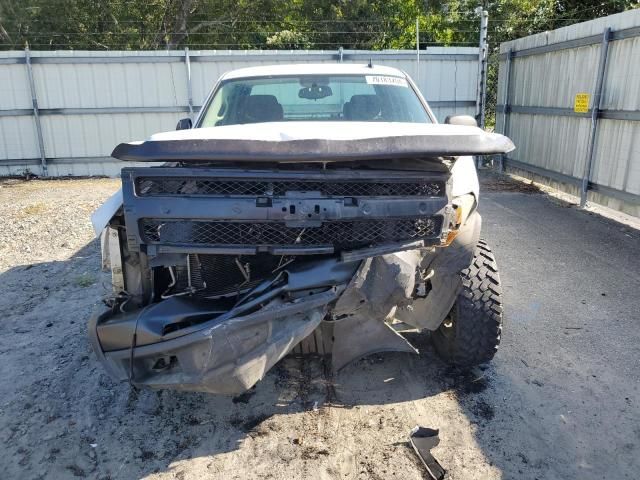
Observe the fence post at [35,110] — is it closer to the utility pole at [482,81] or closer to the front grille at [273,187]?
the utility pole at [482,81]

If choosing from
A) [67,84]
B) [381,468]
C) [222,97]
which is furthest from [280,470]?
[67,84]

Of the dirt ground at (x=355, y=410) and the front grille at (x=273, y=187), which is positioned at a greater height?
the front grille at (x=273, y=187)

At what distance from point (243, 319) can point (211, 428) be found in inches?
36.1

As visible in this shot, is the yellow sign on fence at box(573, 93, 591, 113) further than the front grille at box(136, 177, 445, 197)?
Yes

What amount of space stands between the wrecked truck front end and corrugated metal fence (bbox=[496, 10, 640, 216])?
17.5 ft

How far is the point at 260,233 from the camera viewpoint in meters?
2.70

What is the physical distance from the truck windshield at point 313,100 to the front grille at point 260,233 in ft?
5.56

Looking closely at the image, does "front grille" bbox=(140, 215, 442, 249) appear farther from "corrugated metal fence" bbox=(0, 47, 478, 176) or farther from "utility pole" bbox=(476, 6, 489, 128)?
"utility pole" bbox=(476, 6, 489, 128)

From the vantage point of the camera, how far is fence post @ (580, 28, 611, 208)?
7358 mm

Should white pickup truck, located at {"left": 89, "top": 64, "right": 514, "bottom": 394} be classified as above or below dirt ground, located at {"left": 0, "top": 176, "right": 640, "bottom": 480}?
above

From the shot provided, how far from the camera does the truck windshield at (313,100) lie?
4.27 meters

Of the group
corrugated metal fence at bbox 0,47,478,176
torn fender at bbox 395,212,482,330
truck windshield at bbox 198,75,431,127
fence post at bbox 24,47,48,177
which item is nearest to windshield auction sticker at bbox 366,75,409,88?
truck windshield at bbox 198,75,431,127

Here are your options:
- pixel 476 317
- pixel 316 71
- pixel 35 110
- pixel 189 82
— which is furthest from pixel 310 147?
pixel 35 110

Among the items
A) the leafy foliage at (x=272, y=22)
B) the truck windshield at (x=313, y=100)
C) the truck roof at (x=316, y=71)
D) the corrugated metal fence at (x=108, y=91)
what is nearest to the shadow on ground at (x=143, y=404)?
the truck windshield at (x=313, y=100)
